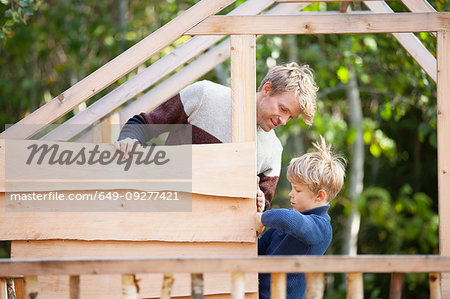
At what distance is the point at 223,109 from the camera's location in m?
2.50

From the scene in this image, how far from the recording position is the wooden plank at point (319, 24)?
2.26 meters

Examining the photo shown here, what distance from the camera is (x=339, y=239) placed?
755 centimetres

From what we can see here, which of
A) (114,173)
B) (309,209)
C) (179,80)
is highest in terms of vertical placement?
(179,80)

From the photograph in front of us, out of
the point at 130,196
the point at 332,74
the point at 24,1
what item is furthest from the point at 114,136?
the point at 332,74

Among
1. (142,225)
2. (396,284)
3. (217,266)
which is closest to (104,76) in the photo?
(142,225)

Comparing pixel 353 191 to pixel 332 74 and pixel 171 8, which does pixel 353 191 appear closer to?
pixel 332 74

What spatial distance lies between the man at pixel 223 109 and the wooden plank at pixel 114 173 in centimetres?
23

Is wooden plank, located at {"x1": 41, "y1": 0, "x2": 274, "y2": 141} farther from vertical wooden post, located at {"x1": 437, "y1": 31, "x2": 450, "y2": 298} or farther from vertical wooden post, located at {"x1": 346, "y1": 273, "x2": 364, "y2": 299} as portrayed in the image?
vertical wooden post, located at {"x1": 346, "y1": 273, "x2": 364, "y2": 299}

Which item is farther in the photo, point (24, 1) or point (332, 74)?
point (332, 74)

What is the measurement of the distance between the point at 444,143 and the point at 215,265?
111 centimetres

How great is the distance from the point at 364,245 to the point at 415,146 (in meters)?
1.43

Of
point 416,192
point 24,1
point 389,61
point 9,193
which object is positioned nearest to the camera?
point 9,193

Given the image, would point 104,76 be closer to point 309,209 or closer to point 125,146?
point 125,146

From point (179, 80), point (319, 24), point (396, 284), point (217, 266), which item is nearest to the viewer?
point (217, 266)
